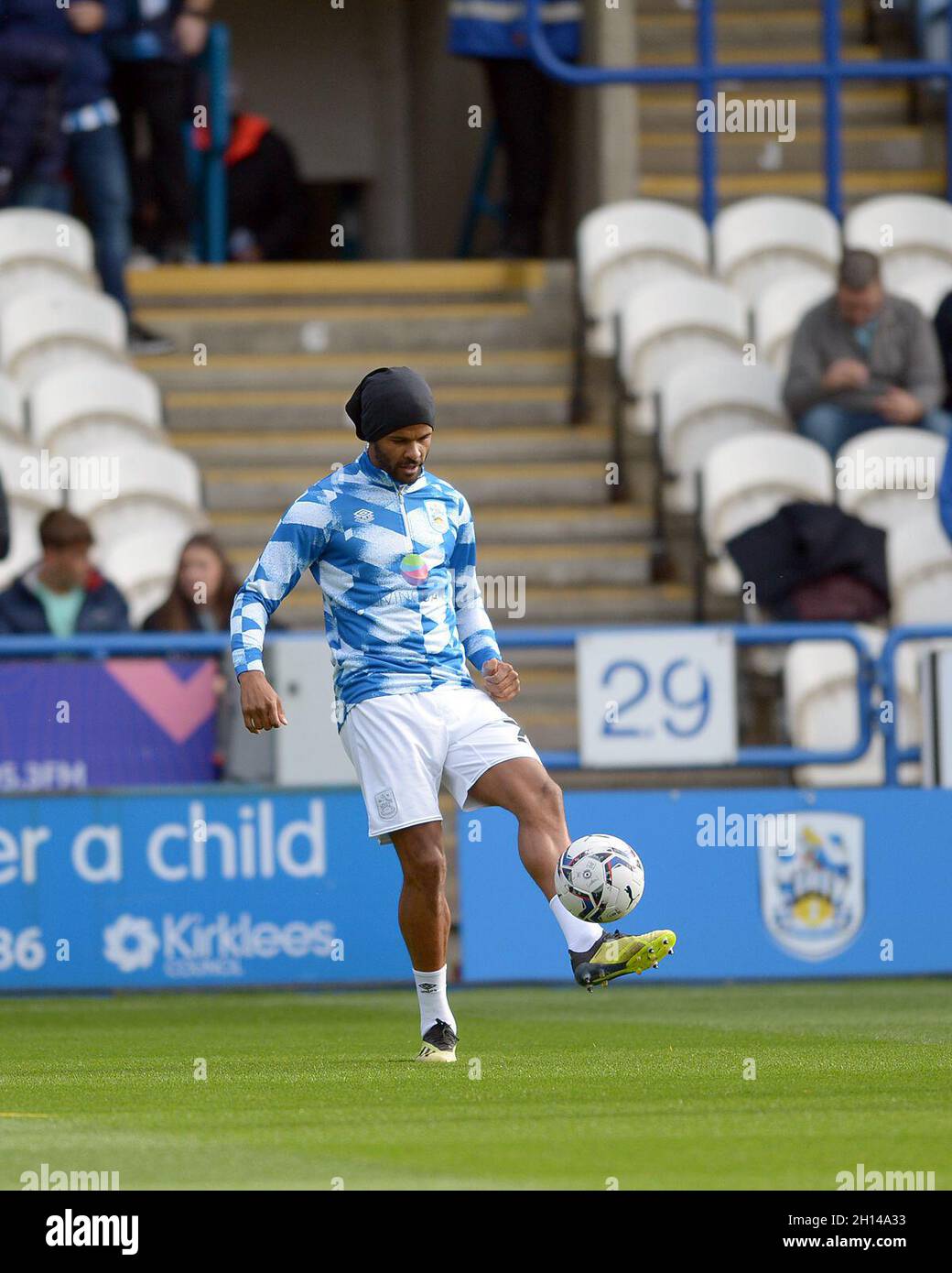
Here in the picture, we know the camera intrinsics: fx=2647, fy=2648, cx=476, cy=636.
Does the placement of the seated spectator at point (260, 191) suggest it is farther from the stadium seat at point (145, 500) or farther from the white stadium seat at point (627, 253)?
the stadium seat at point (145, 500)

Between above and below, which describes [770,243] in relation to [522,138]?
below

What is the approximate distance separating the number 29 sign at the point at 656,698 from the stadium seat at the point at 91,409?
3.96m

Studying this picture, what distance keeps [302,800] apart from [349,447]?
4.76 metres

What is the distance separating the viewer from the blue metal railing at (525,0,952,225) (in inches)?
632

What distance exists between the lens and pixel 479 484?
51.4ft

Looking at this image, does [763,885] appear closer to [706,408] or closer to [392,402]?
[706,408]

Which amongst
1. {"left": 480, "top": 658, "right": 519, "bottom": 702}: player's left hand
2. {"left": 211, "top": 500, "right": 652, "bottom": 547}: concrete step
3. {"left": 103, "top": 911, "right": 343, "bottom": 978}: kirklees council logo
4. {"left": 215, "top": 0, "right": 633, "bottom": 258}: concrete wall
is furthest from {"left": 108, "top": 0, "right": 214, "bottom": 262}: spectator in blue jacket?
{"left": 480, "top": 658, "right": 519, "bottom": 702}: player's left hand

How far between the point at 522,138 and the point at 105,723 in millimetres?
7350

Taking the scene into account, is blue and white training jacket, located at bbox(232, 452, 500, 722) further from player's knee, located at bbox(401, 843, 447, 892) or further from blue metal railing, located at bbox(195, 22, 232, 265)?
blue metal railing, located at bbox(195, 22, 232, 265)

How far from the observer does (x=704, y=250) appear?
16.7 m

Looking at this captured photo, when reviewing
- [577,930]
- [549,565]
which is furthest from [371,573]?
[549,565]

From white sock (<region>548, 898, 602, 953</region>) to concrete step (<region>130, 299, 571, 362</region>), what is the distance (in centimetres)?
968
